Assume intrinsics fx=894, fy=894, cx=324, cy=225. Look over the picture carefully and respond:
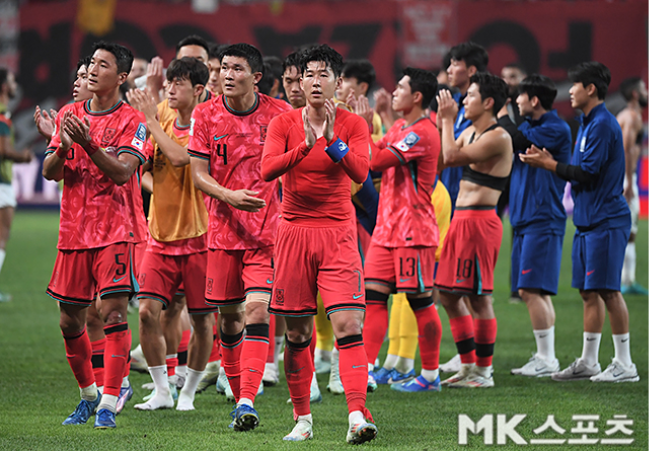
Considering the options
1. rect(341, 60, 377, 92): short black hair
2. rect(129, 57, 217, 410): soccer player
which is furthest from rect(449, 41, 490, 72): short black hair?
rect(129, 57, 217, 410): soccer player

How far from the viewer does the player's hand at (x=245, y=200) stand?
16.4 feet

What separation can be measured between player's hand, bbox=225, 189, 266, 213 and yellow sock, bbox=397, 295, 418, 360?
2321mm

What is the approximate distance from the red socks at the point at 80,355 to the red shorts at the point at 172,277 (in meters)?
0.49

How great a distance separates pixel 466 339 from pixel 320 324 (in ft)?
3.83

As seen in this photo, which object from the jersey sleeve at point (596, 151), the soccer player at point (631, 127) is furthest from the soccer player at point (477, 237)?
the soccer player at point (631, 127)

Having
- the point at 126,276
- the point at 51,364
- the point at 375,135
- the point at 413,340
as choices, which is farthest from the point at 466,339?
the point at 51,364

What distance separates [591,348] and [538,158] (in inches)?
62.3

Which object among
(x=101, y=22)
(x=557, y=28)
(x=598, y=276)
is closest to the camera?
(x=598, y=276)

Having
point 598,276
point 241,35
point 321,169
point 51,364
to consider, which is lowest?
point 51,364

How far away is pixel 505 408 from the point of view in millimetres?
6031

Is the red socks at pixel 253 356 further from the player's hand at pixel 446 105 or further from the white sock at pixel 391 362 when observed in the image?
the player's hand at pixel 446 105

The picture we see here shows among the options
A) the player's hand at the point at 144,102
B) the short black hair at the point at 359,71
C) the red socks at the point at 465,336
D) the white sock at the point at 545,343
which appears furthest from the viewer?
the short black hair at the point at 359,71

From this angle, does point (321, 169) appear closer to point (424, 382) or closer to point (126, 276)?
point (126, 276)

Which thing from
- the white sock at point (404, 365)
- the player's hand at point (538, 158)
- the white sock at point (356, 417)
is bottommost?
the white sock at point (404, 365)
